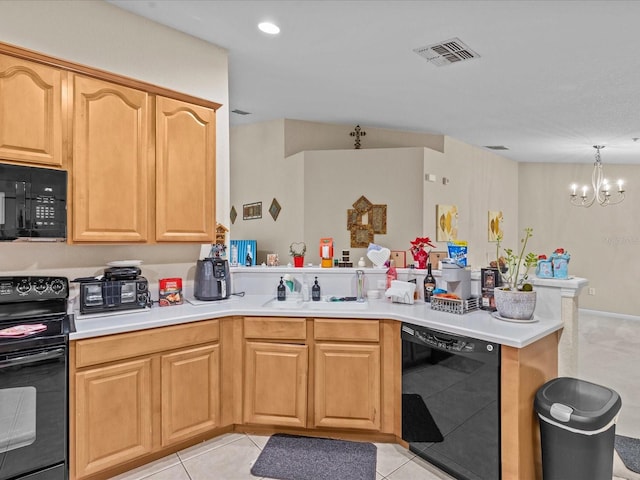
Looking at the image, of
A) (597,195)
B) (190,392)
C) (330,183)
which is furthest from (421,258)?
(597,195)

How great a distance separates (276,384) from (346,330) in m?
0.60

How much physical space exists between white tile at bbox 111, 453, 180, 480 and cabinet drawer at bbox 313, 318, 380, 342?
115cm

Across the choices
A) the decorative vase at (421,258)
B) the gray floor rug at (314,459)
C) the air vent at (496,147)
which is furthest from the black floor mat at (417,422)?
the air vent at (496,147)

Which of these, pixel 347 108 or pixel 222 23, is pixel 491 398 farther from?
pixel 347 108

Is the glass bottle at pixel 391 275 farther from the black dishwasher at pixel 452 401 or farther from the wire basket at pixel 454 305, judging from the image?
the black dishwasher at pixel 452 401

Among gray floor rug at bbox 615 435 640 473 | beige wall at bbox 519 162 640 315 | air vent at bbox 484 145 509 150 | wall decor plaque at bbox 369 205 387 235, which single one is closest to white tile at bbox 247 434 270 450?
gray floor rug at bbox 615 435 640 473

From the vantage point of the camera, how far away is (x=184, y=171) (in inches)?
108

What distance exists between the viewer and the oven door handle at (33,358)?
182 centimetres

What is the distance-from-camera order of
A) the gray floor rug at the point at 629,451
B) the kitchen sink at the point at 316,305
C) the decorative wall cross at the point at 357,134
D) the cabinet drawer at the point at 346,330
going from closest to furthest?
the gray floor rug at the point at 629,451, the cabinet drawer at the point at 346,330, the kitchen sink at the point at 316,305, the decorative wall cross at the point at 357,134

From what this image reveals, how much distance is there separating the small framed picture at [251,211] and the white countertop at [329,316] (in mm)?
2750

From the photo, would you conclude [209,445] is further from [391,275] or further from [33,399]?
[391,275]

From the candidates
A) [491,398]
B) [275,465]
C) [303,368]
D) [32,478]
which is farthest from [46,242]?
[491,398]

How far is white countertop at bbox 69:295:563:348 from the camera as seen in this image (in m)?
2.09

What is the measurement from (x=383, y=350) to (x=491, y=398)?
71cm
